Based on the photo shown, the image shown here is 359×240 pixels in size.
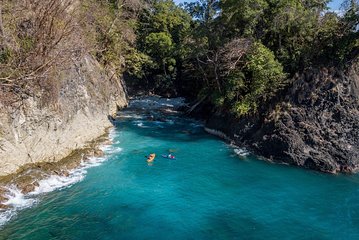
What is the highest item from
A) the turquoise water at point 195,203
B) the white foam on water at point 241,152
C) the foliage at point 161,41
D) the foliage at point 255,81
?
the foliage at point 161,41

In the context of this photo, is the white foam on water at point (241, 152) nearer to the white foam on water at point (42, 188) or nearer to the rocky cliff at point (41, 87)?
the white foam on water at point (42, 188)

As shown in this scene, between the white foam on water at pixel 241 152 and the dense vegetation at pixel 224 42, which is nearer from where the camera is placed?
the dense vegetation at pixel 224 42

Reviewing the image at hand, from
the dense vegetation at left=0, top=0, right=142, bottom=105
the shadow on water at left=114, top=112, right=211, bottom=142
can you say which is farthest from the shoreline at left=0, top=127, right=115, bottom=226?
the shadow on water at left=114, top=112, right=211, bottom=142

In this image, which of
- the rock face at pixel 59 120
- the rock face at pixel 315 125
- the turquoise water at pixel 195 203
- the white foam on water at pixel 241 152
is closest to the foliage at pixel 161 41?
the rock face at pixel 59 120

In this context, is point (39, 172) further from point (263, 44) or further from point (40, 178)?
point (263, 44)

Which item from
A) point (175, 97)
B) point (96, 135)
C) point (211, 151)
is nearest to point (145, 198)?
point (211, 151)

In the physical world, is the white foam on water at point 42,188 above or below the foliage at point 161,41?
below

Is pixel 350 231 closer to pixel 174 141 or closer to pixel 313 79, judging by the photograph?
pixel 313 79
